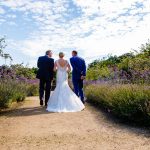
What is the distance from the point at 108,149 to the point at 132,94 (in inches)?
134

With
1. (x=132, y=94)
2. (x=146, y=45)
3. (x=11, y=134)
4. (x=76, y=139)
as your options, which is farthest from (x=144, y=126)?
(x=146, y=45)

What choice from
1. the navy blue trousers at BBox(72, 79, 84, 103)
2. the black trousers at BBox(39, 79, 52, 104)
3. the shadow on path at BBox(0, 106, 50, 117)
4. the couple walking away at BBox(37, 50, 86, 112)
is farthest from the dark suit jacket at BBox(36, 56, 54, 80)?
the shadow on path at BBox(0, 106, 50, 117)

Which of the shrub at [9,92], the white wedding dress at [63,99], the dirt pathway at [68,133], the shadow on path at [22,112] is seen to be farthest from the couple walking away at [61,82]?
the dirt pathway at [68,133]

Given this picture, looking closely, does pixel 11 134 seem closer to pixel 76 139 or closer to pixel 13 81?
pixel 76 139

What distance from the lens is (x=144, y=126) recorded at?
905 cm

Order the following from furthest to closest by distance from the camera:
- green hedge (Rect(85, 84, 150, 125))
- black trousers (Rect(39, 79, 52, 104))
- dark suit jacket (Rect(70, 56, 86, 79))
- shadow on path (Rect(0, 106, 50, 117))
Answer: dark suit jacket (Rect(70, 56, 86, 79)) → black trousers (Rect(39, 79, 52, 104)) → shadow on path (Rect(0, 106, 50, 117)) → green hedge (Rect(85, 84, 150, 125))

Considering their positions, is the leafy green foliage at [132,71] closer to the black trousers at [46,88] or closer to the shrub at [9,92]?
the black trousers at [46,88]

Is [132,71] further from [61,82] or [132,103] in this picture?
[132,103]

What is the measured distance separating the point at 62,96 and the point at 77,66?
155cm

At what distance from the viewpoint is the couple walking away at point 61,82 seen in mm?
12855

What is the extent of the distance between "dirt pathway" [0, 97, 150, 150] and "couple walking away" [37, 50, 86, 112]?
4.82ft

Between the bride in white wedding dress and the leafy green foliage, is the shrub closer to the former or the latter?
the bride in white wedding dress

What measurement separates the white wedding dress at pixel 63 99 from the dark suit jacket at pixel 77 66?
1.96 feet

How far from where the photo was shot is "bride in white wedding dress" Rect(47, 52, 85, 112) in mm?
12703
